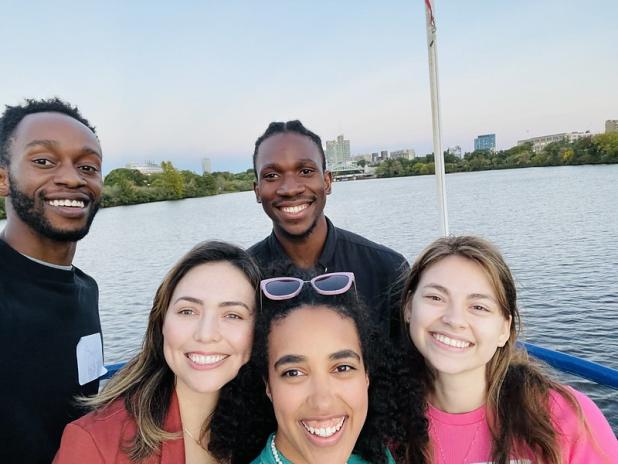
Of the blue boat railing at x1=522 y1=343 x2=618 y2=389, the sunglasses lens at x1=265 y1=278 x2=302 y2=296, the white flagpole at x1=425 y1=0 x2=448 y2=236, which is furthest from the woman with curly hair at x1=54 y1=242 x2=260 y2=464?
the white flagpole at x1=425 y1=0 x2=448 y2=236

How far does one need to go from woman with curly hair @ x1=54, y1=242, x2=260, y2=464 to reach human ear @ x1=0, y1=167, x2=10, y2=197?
4.27ft

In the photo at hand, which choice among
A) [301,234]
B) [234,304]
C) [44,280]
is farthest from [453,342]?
[44,280]

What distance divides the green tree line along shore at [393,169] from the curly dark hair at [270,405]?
7019 cm

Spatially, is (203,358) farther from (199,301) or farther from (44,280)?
(44,280)

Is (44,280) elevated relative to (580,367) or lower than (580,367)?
elevated

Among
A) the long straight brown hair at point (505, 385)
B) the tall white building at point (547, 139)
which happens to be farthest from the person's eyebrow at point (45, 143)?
the tall white building at point (547, 139)

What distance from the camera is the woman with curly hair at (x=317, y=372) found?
1.78 m

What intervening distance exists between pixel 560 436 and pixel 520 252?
16728 millimetres

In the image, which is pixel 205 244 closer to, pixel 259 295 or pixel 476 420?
pixel 259 295

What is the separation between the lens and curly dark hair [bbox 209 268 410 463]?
207 centimetres

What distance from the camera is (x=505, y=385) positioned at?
7.96 ft

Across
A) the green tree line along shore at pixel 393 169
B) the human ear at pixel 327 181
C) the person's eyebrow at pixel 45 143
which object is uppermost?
the person's eyebrow at pixel 45 143

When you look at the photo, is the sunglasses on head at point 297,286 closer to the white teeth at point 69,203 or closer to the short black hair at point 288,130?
the white teeth at point 69,203

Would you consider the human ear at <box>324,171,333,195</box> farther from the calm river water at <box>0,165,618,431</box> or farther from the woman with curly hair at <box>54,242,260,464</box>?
the calm river water at <box>0,165,618,431</box>
